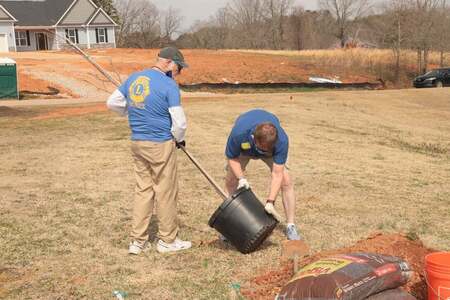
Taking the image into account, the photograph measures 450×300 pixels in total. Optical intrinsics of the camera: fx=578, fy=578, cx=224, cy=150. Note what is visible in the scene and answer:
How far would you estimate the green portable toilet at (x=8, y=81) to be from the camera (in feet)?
81.4

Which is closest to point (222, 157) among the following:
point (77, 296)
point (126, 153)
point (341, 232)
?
point (126, 153)

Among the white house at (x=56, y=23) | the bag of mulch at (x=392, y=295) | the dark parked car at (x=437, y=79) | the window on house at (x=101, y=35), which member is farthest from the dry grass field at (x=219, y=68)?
the bag of mulch at (x=392, y=295)

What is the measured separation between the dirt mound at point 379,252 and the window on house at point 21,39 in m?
56.7

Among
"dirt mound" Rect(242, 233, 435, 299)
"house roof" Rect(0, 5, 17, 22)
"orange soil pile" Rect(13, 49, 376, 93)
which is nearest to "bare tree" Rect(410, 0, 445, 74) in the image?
"orange soil pile" Rect(13, 49, 376, 93)

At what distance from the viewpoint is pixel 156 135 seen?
527 cm

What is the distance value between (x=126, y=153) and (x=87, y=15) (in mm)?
50321

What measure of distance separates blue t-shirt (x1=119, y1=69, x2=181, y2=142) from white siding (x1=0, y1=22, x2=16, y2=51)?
Answer: 173ft

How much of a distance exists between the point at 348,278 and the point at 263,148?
1.59 m

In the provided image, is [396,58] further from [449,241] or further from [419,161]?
[449,241]

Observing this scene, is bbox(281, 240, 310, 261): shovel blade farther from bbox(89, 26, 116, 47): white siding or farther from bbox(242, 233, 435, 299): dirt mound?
bbox(89, 26, 116, 47): white siding

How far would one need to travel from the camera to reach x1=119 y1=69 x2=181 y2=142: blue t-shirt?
17.0ft

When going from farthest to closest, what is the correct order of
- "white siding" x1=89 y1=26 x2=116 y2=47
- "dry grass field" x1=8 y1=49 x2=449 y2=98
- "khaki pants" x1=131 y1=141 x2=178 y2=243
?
"white siding" x1=89 y1=26 x2=116 y2=47 < "dry grass field" x1=8 y1=49 x2=449 y2=98 < "khaki pants" x1=131 y1=141 x2=178 y2=243

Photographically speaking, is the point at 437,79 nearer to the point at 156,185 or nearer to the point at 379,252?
the point at 379,252

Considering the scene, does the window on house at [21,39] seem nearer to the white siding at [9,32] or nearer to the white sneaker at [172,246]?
the white siding at [9,32]
